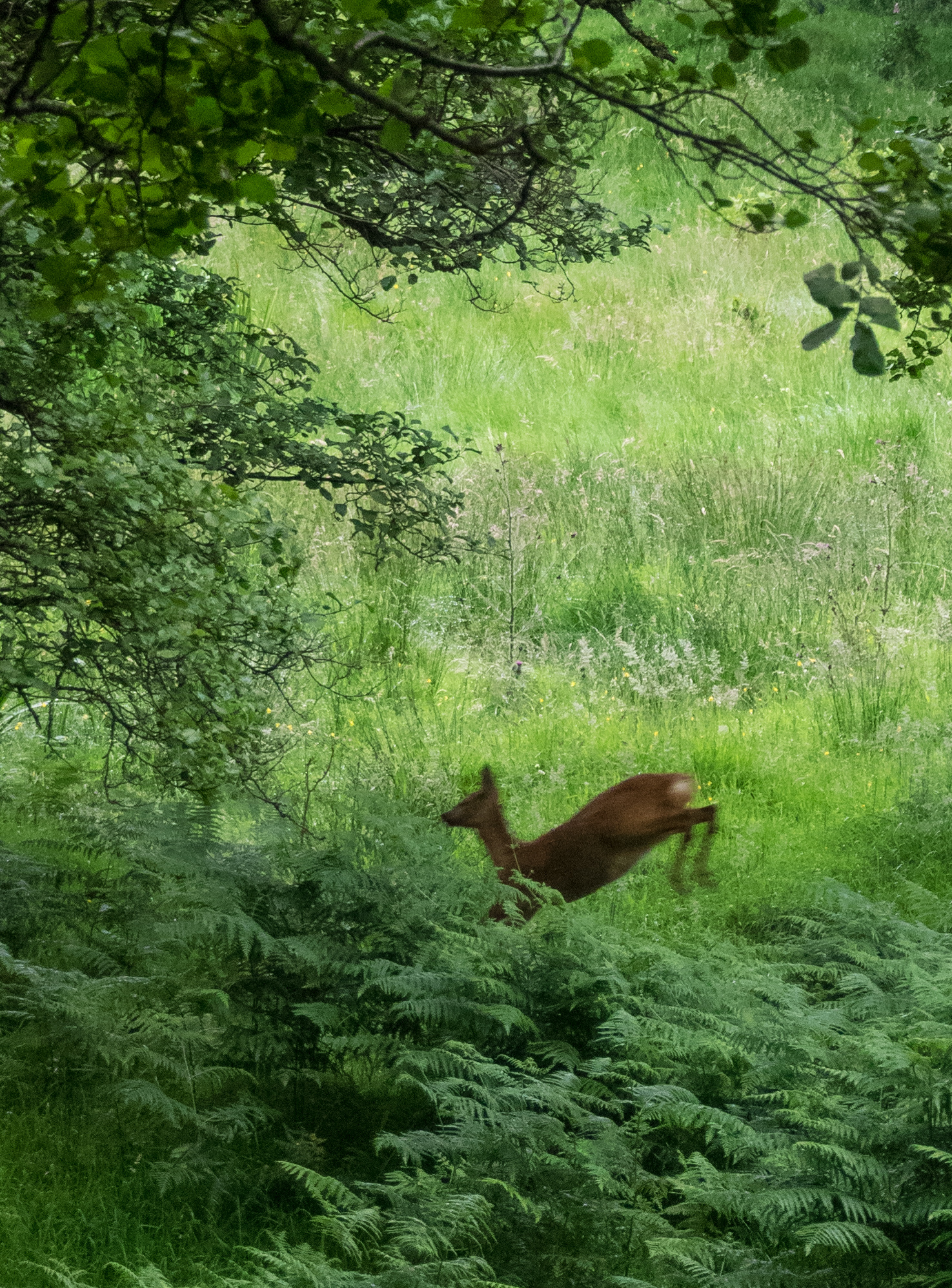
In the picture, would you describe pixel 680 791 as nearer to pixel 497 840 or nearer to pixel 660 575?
pixel 497 840

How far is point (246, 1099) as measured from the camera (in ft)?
10.6

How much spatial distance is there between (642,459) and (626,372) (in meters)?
3.35

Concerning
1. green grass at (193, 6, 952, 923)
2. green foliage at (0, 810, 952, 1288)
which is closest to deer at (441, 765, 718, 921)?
green foliage at (0, 810, 952, 1288)

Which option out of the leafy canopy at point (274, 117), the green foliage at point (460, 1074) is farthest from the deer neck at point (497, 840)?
the leafy canopy at point (274, 117)

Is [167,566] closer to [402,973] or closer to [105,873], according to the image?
[402,973]

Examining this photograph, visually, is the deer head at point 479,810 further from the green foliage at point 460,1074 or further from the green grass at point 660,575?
the green grass at point 660,575

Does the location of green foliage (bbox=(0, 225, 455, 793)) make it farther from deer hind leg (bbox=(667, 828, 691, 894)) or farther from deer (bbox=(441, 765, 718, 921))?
deer hind leg (bbox=(667, 828, 691, 894))

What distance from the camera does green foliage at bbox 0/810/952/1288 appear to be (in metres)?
2.66

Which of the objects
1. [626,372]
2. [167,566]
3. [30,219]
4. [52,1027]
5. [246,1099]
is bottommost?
[246,1099]

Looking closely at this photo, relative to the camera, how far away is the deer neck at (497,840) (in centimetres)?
478

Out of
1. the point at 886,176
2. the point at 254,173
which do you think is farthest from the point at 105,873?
the point at 886,176

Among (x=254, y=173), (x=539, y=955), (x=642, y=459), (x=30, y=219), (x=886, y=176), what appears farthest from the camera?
(x=642, y=459)

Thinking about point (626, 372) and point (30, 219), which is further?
point (626, 372)

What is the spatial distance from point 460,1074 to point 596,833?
60.7 inches
